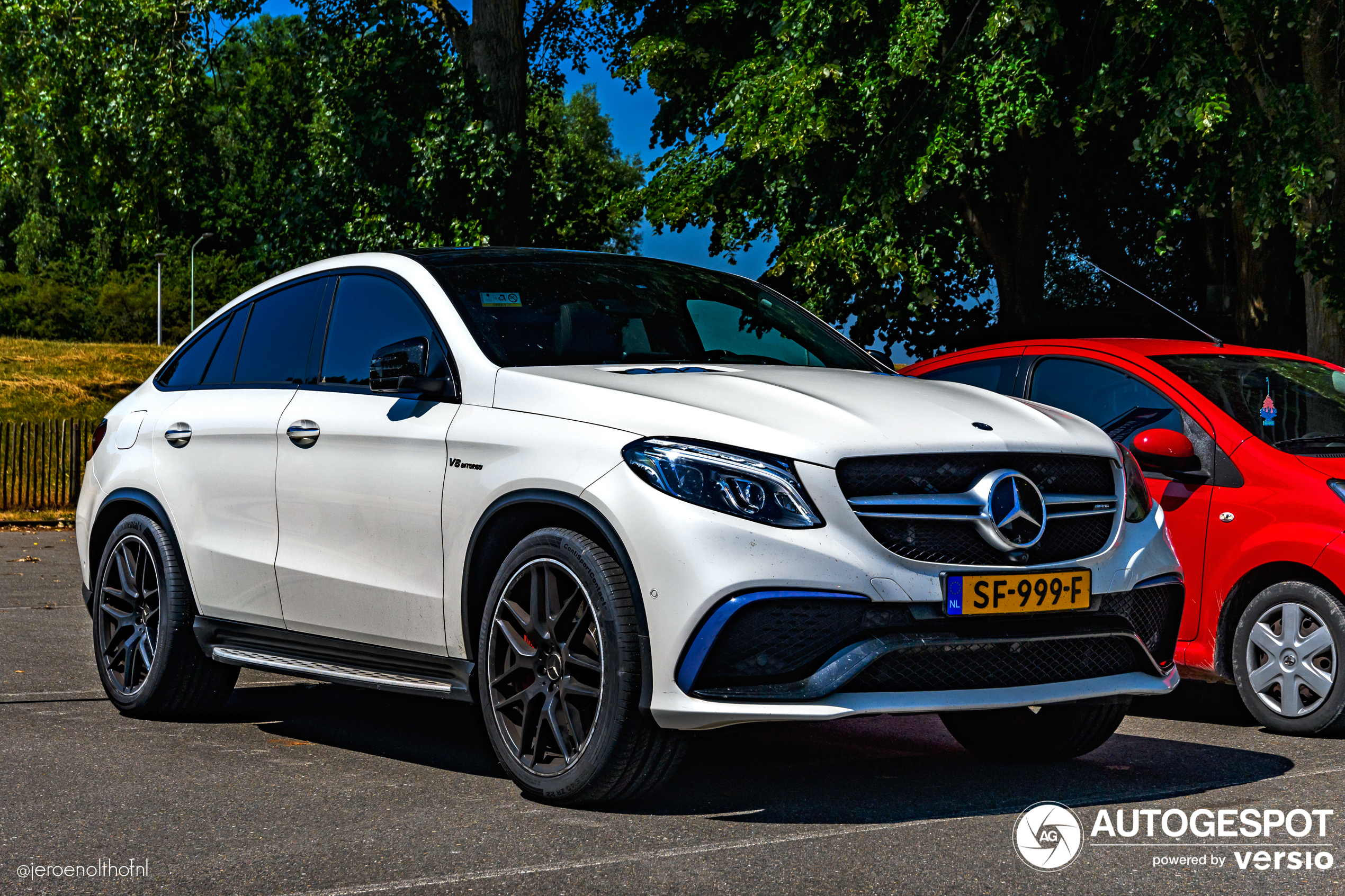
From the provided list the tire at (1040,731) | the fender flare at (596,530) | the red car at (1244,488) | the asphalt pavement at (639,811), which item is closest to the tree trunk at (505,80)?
the red car at (1244,488)

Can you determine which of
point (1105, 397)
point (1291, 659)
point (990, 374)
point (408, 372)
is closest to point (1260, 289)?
point (990, 374)

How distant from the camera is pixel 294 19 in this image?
23875 millimetres

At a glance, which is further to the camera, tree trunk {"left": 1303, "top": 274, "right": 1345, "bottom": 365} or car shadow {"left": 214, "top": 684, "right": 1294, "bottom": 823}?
tree trunk {"left": 1303, "top": 274, "right": 1345, "bottom": 365}

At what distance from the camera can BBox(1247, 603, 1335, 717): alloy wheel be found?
6406 millimetres

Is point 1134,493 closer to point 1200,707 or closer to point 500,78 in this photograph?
point 1200,707

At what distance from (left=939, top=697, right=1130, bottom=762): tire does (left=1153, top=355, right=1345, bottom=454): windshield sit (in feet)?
6.03

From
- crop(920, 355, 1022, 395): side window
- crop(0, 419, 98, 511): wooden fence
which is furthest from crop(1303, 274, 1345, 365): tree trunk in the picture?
crop(0, 419, 98, 511): wooden fence

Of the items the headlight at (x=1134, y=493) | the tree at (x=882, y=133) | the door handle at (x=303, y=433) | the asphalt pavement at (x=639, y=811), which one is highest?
the tree at (x=882, y=133)

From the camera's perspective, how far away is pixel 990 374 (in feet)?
26.3

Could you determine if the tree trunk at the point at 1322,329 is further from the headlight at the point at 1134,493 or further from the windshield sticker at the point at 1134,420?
the headlight at the point at 1134,493

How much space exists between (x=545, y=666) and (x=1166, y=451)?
3.20 metres

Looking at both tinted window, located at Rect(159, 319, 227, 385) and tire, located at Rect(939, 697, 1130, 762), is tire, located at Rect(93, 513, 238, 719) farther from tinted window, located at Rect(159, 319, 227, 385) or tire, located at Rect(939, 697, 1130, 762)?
tire, located at Rect(939, 697, 1130, 762)

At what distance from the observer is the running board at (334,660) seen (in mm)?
5312

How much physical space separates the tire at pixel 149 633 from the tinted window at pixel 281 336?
80 centimetres
